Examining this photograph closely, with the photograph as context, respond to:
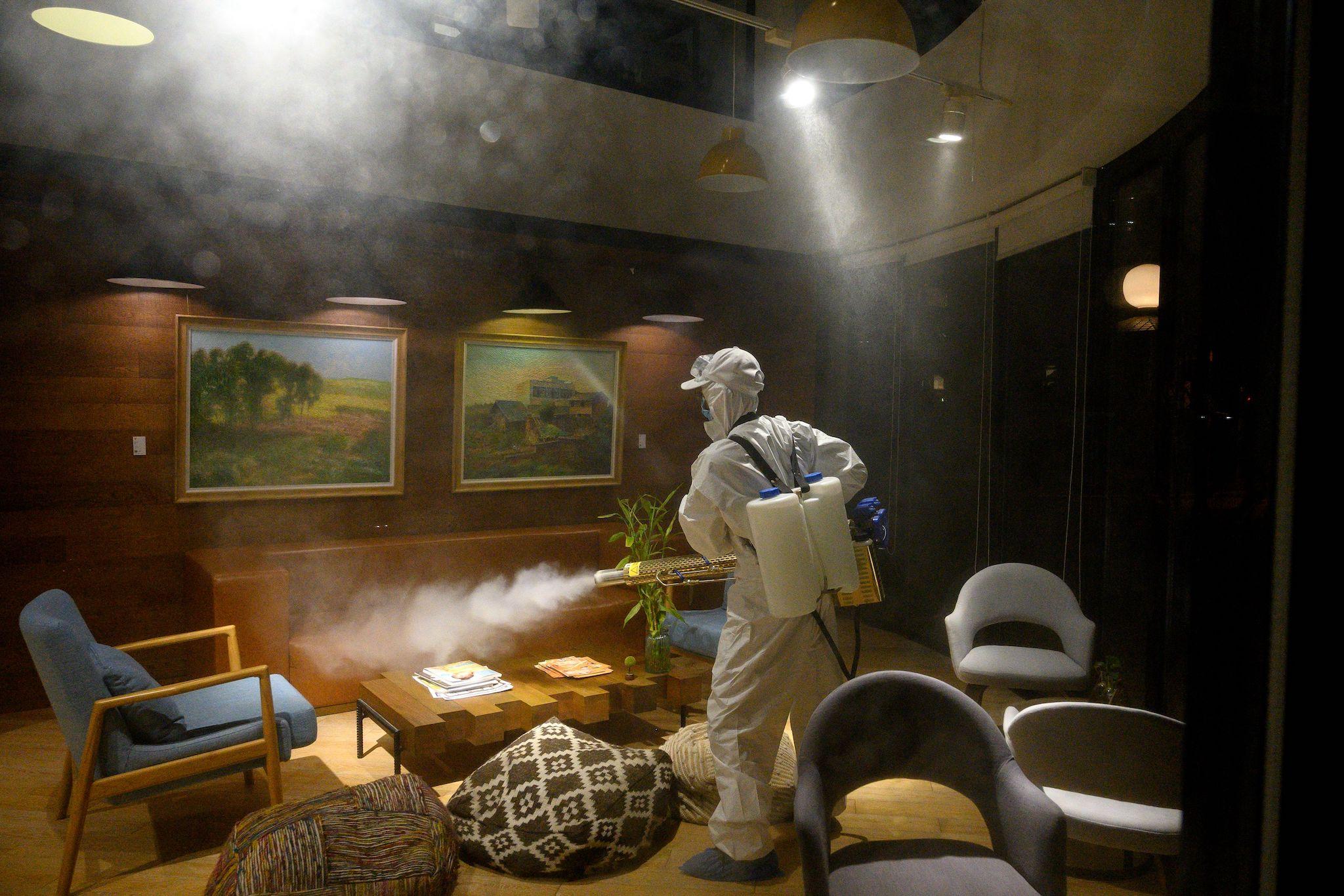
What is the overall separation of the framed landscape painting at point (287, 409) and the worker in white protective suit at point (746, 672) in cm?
284

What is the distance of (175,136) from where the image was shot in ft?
14.1

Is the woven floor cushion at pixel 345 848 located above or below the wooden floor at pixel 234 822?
above

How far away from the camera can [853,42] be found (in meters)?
3.07

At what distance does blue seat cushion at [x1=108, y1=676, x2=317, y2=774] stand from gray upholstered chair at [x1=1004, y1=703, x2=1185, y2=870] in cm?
254

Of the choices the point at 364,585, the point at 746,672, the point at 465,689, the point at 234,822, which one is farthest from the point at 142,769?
the point at 746,672

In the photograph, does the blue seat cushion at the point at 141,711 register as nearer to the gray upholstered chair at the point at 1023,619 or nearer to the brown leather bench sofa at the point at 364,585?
the brown leather bench sofa at the point at 364,585

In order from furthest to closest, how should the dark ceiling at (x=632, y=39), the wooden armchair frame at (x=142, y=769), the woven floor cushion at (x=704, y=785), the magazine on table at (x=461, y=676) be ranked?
1. the dark ceiling at (x=632, y=39)
2. the magazine on table at (x=461, y=676)
3. the woven floor cushion at (x=704, y=785)
4. the wooden armchair frame at (x=142, y=769)

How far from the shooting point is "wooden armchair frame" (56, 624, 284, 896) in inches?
106

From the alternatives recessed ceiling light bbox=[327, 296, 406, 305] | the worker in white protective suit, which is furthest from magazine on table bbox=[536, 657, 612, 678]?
recessed ceiling light bbox=[327, 296, 406, 305]

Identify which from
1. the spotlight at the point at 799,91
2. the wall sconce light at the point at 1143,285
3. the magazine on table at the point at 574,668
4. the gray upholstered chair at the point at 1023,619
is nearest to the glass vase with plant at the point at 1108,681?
the gray upholstered chair at the point at 1023,619

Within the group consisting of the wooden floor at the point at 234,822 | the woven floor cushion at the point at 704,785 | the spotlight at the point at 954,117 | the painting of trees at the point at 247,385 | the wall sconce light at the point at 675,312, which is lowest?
the wooden floor at the point at 234,822

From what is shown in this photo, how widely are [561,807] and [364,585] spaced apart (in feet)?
7.44

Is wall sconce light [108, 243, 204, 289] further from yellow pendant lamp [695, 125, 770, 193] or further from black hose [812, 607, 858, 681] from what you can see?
black hose [812, 607, 858, 681]

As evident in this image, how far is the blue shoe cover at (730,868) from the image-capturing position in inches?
114
